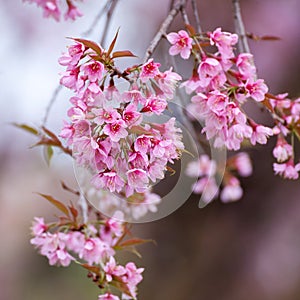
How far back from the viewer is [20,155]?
5309 millimetres

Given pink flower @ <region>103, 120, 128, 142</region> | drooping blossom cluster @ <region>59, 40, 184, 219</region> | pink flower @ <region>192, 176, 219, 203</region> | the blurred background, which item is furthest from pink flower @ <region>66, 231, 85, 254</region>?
the blurred background

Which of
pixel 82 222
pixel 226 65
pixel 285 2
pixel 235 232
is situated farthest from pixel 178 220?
pixel 226 65

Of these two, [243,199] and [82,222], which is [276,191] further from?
[82,222]

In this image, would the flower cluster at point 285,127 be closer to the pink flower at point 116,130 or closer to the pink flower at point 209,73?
the pink flower at point 209,73

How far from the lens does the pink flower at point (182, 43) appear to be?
41.6 inches

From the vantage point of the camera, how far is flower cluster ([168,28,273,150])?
3.35ft

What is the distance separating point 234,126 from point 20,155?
448 centimetres

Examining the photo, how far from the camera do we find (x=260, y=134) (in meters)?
1.14

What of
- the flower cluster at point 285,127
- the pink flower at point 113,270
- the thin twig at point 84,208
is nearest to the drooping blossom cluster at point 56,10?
the thin twig at point 84,208

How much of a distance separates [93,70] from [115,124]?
11 centimetres

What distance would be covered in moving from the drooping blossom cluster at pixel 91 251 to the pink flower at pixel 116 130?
380 millimetres

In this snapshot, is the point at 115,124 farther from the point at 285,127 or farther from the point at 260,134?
the point at 285,127

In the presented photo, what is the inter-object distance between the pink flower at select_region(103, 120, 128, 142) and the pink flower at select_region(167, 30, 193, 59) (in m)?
0.25

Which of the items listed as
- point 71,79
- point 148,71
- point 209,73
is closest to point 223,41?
point 209,73
